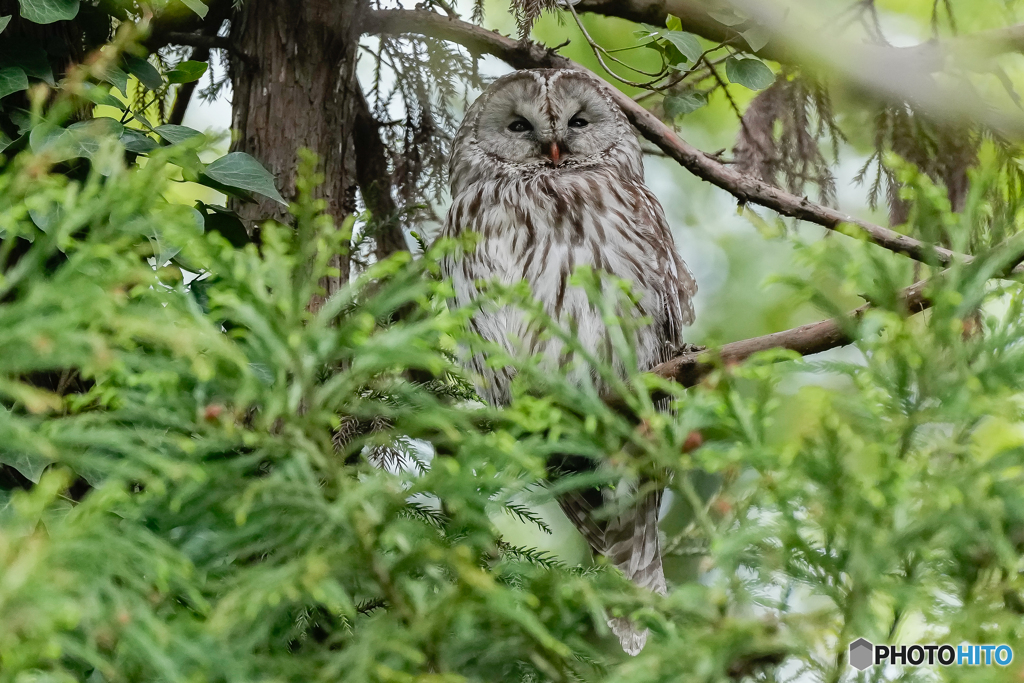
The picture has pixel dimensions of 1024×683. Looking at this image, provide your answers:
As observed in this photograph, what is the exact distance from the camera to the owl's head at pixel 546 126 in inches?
115

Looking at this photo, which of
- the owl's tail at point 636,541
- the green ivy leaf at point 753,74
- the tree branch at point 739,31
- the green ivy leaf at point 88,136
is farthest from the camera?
the owl's tail at point 636,541

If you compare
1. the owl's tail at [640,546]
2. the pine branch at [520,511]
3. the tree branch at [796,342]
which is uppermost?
the tree branch at [796,342]

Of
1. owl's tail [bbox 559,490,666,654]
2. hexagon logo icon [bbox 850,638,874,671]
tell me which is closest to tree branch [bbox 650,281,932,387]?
hexagon logo icon [bbox 850,638,874,671]

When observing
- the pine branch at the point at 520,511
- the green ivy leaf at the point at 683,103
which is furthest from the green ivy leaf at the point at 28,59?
the green ivy leaf at the point at 683,103

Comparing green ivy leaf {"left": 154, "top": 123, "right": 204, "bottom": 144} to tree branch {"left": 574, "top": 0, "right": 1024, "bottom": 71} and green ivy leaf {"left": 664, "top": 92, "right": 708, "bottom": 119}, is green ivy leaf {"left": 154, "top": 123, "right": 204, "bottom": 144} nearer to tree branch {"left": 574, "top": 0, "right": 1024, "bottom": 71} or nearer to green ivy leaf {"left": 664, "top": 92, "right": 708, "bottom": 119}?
tree branch {"left": 574, "top": 0, "right": 1024, "bottom": 71}

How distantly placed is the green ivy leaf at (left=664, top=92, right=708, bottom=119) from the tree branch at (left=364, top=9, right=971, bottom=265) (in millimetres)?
54

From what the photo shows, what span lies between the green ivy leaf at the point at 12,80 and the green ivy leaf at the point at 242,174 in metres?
0.34

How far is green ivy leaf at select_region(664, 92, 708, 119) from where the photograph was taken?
8.63ft

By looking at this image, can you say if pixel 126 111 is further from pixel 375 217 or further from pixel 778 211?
pixel 778 211

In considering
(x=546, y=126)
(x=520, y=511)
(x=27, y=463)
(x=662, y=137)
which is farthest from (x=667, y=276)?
(x=27, y=463)

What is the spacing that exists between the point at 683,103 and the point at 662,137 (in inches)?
4.8

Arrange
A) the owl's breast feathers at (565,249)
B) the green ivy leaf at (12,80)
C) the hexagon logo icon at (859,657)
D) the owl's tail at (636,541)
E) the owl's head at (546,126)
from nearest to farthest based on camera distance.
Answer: the hexagon logo icon at (859,657)
the green ivy leaf at (12,80)
the owl's breast feathers at (565,249)
the owl's tail at (636,541)
the owl's head at (546,126)

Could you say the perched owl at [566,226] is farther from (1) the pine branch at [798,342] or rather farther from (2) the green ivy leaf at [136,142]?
(2) the green ivy leaf at [136,142]

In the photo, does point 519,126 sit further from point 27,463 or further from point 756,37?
point 27,463
